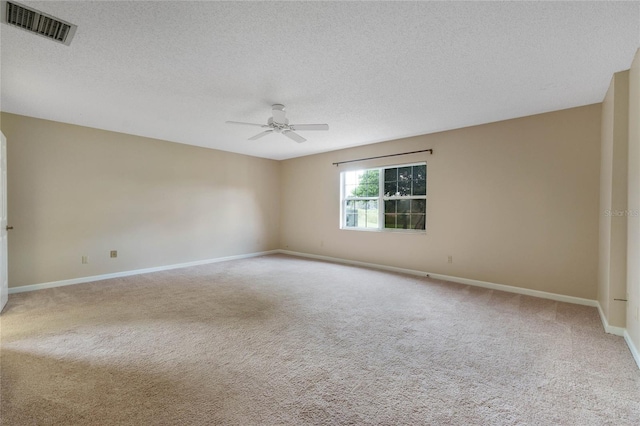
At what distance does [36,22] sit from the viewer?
1.92 metres

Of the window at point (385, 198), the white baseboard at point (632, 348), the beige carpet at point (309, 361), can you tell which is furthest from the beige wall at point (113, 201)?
the white baseboard at point (632, 348)

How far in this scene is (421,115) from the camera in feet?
12.5

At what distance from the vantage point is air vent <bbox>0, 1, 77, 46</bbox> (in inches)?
70.9

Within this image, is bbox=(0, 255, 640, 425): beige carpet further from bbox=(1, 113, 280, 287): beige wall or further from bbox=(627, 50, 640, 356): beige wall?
bbox=(1, 113, 280, 287): beige wall

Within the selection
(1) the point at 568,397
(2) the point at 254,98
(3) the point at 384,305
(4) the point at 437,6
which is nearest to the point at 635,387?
(1) the point at 568,397

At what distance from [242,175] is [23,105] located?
3.58 meters

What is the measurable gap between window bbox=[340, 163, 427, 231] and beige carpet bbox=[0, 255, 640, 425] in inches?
68.9

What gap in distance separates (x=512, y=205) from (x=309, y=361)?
352cm

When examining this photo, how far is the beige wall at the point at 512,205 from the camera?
135 inches

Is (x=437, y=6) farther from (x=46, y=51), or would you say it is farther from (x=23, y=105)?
(x=23, y=105)

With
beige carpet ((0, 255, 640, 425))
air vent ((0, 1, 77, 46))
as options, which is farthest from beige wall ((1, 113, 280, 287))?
air vent ((0, 1, 77, 46))

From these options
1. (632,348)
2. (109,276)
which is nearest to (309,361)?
(632,348)

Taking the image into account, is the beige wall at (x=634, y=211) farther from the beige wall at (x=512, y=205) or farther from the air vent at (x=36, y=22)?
the air vent at (x=36, y=22)

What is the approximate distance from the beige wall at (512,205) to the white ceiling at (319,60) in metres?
0.39
